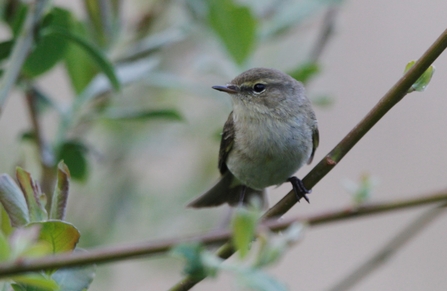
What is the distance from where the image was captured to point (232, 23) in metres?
3.02

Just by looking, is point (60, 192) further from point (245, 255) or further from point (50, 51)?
point (50, 51)

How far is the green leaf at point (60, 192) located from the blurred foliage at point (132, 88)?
2.81 feet

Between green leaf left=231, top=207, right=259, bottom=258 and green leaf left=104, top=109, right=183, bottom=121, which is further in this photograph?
green leaf left=104, top=109, right=183, bottom=121

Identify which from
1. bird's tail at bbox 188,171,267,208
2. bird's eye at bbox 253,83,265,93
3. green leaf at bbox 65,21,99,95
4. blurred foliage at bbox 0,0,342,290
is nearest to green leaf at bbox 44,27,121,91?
blurred foliage at bbox 0,0,342,290

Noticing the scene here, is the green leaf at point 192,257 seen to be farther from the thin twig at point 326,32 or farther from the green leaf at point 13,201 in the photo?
the thin twig at point 326,32

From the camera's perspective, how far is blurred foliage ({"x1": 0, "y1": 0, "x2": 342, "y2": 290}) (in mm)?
2445

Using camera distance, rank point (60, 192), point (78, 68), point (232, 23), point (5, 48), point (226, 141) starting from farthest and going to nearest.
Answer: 1. point (226, 141)
2. point (232, 23)
3. point (78, 68)
4. point (5, 48)
5. point (60, 192)

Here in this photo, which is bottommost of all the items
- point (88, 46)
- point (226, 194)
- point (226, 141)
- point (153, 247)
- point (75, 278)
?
point (226, 194)

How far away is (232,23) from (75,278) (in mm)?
1863

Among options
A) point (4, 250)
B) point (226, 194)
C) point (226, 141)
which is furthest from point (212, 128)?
point (4, 250)

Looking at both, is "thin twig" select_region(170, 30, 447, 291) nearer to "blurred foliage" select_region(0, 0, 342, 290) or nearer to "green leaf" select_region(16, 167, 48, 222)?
"green leaf" select_region(16, 167, 48, 222)

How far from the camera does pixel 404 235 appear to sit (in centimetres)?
213

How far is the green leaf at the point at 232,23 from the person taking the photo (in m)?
3.02

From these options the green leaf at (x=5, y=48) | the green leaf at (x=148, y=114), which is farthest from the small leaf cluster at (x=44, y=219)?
the green leaf at (x=148, y=114)
